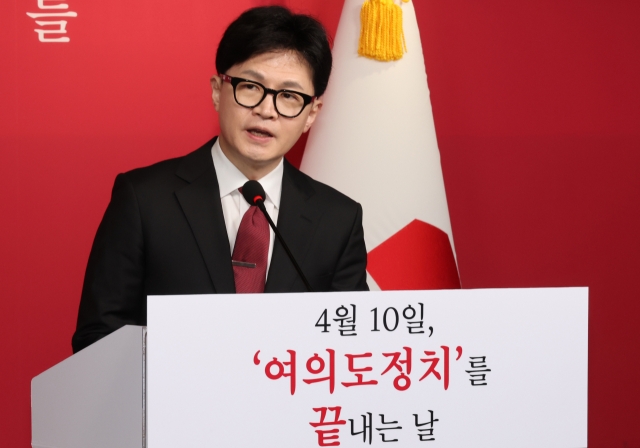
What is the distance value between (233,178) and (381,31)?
67 cm

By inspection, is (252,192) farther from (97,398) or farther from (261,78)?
(97,398)

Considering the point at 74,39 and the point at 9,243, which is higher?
the point at 74,39

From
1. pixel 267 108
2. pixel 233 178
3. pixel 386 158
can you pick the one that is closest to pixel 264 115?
pixel 267 108

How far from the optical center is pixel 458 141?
2.28 meters

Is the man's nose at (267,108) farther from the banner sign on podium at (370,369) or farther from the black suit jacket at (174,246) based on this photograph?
the banner sign on podium at (370,369)

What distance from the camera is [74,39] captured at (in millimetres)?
2064

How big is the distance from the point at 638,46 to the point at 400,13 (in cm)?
89

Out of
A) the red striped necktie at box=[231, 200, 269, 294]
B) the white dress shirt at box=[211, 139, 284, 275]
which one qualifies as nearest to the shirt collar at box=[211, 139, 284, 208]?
the white dress shirt at box=[211, 139, 284, 275]

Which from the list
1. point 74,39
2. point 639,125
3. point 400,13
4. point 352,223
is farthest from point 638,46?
point 74,39

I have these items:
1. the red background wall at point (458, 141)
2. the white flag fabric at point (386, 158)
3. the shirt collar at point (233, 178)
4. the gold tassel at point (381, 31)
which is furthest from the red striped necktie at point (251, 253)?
the red background wall at point (458, 141)

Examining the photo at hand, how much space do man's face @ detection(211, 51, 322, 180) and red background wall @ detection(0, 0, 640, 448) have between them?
73 cm

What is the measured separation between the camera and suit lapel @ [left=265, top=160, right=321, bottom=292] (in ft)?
4.46

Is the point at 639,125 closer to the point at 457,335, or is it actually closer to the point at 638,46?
the point at 638,46

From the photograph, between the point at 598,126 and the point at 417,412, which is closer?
the point at 417,412
